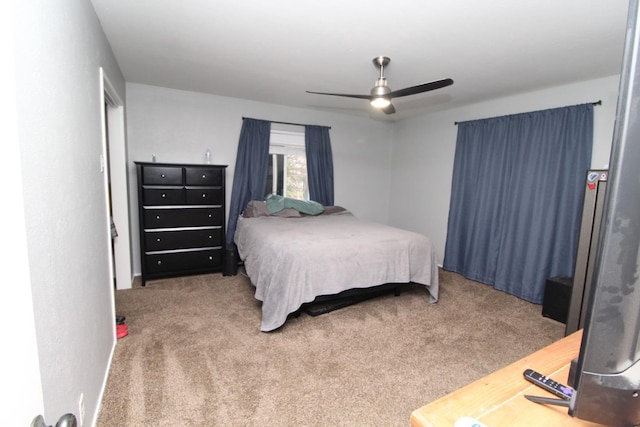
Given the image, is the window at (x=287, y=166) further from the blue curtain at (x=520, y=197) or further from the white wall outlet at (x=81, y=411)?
the white wall outlet at (x=81, y=411)

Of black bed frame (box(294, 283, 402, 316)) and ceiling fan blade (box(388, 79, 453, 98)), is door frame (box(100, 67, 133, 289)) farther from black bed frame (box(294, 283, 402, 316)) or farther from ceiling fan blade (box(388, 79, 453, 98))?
ceiling fan blade (box(388, 79, 453, 98))

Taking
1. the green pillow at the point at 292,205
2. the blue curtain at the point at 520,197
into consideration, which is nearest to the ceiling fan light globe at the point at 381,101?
the blue curtain at the point at 520,197

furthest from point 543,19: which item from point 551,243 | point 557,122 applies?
point 551,243

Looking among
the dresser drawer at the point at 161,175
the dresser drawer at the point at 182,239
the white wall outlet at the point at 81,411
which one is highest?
the dresser drawer at the point at 161,175

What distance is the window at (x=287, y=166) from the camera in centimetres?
470

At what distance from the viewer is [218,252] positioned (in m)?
3.91

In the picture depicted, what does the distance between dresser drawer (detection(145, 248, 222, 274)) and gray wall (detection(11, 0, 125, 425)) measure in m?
1.60

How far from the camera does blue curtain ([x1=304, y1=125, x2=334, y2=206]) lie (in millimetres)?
4797

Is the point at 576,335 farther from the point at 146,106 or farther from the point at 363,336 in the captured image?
the point at 146,106

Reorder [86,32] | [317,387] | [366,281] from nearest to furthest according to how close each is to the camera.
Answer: [86,32], [317,387], [366,281]

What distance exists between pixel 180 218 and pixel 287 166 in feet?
5.99

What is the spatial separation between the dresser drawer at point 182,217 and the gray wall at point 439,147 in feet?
10.2

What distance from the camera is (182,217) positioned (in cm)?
366

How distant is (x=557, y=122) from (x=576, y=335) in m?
3.06
